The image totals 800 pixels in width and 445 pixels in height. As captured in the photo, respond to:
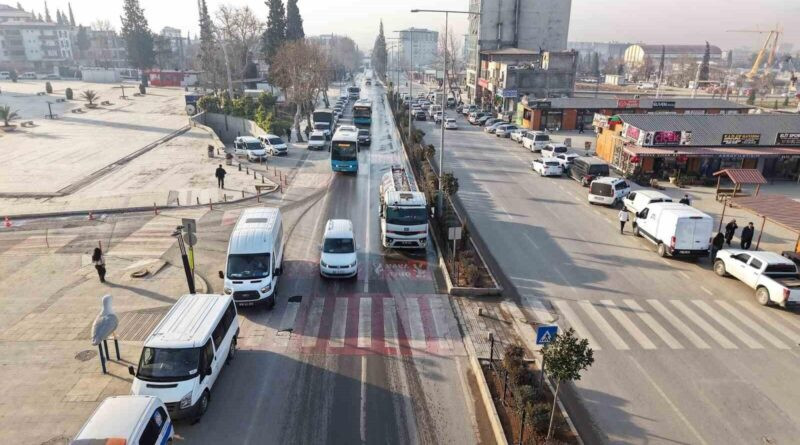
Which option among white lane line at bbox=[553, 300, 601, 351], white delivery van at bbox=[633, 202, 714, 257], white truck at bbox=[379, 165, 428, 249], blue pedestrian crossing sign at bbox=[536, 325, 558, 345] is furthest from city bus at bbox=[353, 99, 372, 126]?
blue pedestrian crossing sign at bbox=[536, 325, 558, 345]

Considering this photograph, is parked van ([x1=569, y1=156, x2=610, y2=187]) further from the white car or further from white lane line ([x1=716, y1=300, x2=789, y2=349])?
white lane line ([x1=716, y1=300, x2=789, y2=349])

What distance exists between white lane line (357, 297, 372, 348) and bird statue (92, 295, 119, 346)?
6.90 metres

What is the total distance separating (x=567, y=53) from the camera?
71812 mm

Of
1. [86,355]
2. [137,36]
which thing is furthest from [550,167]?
[137,36]

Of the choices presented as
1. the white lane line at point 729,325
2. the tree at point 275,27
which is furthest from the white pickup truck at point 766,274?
the tree at point 275,27

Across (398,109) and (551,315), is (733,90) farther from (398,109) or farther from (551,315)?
(551,315)

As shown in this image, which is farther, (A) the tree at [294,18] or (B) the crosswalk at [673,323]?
(A) the tree at [294,18]

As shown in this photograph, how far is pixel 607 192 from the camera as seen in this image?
29.9 metres

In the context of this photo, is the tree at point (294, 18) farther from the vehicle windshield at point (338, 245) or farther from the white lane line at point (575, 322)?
the white lane line at point (575, 322)

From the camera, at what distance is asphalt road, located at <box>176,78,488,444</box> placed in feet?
38.2

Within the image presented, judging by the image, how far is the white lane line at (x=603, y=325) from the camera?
15461mm

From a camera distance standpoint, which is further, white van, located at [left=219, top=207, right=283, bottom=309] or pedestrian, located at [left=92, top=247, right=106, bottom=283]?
pedestrian, located at [left=92, top=247, right=106, bottom=283]

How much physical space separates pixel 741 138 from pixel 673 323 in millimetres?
28106

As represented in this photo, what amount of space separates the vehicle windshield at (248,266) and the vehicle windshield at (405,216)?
6573mm
